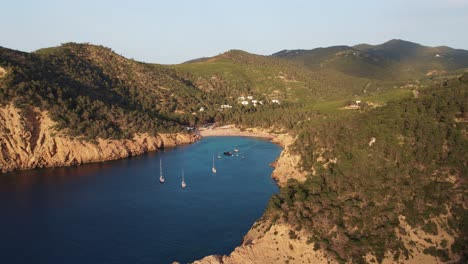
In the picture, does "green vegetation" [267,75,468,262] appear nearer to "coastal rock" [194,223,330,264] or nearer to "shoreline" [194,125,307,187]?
"coastal rock" [194,223,330,264]

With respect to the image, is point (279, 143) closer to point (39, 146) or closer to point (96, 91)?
point (96, 91)

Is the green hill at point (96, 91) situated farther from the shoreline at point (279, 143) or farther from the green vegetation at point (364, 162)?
the shoreline at point (279, 143)

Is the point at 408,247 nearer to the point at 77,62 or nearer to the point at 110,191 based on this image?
the point at 110,191

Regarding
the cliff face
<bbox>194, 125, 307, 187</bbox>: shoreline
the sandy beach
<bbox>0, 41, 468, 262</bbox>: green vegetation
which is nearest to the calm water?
<bbox>194, 125, 307, 187</bbox>: shoreline

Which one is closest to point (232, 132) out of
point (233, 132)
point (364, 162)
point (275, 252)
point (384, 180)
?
point (233, 132)

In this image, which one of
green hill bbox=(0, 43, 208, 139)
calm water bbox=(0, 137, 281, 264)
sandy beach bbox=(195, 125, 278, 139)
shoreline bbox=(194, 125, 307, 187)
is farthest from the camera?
sandy beach bbox=(195, 125, 278, 139)

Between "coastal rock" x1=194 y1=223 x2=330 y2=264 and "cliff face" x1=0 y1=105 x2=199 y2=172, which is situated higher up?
"cliff face" x1=0 y1=105 x2=199 y2=172

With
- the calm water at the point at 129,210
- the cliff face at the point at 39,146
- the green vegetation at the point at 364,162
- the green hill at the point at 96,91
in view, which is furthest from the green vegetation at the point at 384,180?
the green hill at the point at 96,91

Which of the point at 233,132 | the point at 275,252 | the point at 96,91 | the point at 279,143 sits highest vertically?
the point at 96,91
